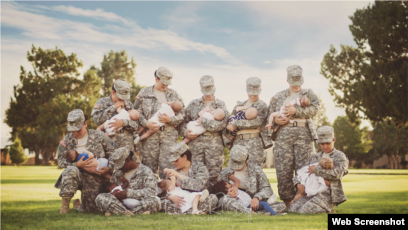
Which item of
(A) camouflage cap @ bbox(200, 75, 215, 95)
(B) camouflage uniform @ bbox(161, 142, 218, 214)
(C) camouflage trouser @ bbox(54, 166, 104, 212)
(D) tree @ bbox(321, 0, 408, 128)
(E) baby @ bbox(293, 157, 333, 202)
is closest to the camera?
(B) camouflage uniform @ bbox(161, 142, 218, 214)

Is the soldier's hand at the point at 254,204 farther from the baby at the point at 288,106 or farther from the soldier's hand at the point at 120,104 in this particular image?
the soldier's hand at the point at 120,104

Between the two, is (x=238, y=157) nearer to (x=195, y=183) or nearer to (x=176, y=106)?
(x=195, y=183)

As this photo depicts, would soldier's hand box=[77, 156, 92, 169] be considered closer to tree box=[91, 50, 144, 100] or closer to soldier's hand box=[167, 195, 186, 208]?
soldier's hand box=[167, 195, 186, 208]

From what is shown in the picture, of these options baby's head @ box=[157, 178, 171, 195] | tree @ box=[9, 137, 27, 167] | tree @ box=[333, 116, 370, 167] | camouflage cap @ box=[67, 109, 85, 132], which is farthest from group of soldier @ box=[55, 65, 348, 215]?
tree @ box=[333, 116, 370, 167]

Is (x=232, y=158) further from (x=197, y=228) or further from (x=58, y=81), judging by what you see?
(x=58, y=81)

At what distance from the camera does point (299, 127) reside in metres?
7.62

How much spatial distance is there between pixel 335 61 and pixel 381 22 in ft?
21.8

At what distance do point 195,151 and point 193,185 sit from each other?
1.52 m

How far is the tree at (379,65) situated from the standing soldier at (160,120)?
23000mm

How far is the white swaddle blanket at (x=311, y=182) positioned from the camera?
6.65 metres

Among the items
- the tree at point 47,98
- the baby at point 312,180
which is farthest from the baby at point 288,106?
the tree at point 47,98

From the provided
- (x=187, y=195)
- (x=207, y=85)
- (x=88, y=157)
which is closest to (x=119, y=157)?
(x=88, y=157)

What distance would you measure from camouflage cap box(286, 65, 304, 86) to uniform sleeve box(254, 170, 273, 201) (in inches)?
93.2

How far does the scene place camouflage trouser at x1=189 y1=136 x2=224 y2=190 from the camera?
308 inches
